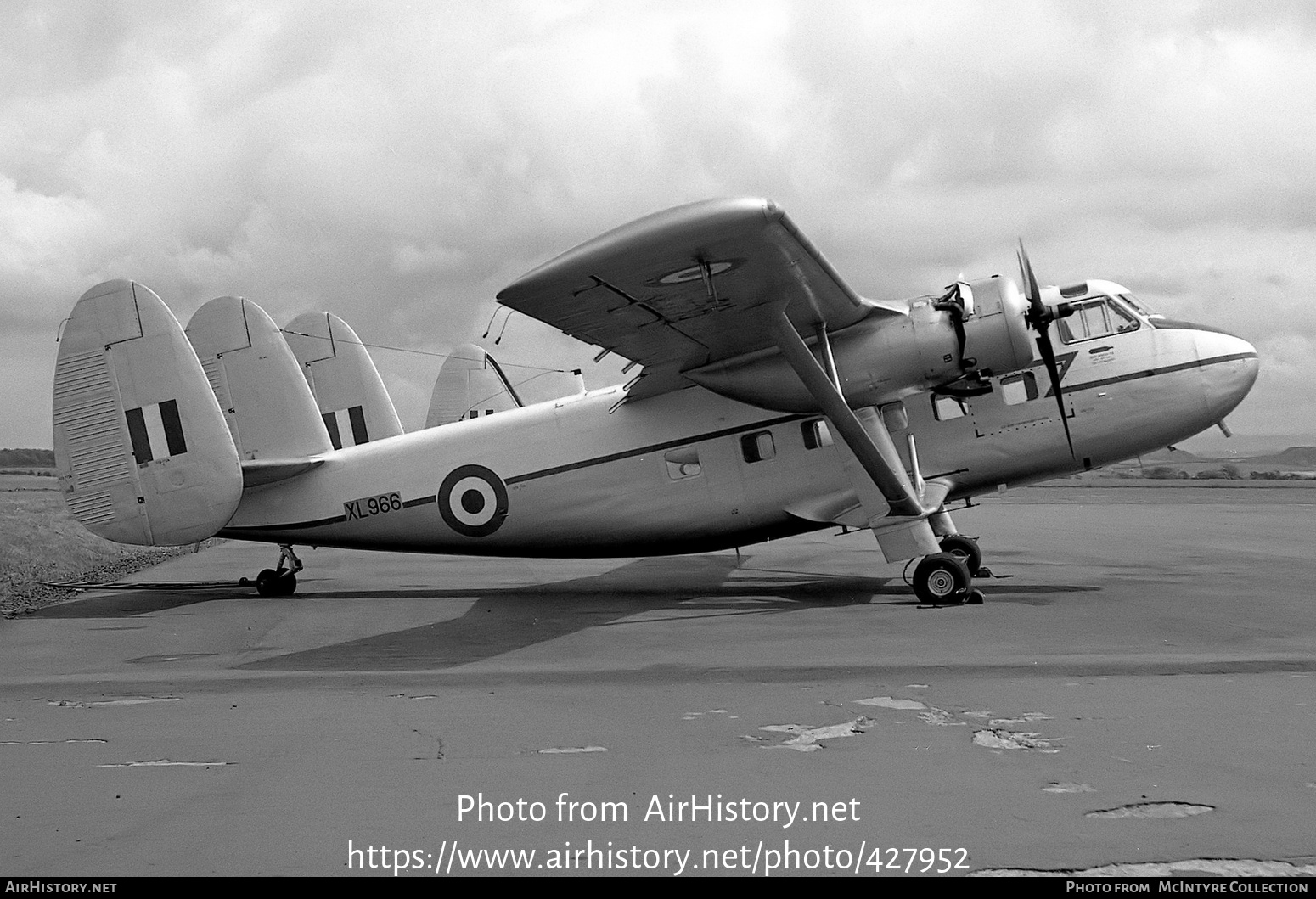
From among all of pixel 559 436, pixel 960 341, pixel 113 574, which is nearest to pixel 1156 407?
pixel 960 341

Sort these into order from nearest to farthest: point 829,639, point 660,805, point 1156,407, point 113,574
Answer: point 660,805 → point 829,639 → point 1156,407 → point 113,574

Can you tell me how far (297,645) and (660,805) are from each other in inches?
292

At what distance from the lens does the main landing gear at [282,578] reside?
16.4 metres

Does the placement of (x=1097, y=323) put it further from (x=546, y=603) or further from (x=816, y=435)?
(x=546, y=603)

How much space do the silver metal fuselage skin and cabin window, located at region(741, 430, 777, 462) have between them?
45 mm

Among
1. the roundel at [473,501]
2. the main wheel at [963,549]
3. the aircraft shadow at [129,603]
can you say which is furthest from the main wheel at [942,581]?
the aircraft shadow at [129,603]

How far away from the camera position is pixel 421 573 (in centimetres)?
2053

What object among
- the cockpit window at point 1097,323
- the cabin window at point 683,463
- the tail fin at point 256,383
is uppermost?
the tail fin at point 256,383

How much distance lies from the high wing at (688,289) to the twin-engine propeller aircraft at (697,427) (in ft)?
0.20

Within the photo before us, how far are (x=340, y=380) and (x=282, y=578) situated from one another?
217 inches

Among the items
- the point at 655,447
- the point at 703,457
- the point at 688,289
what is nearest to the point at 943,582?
the point at 703,457

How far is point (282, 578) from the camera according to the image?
16578mm

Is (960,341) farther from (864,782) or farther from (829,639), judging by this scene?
(864,782)

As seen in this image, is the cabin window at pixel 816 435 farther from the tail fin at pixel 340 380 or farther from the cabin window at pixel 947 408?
the tail fin at pixel 340 380
